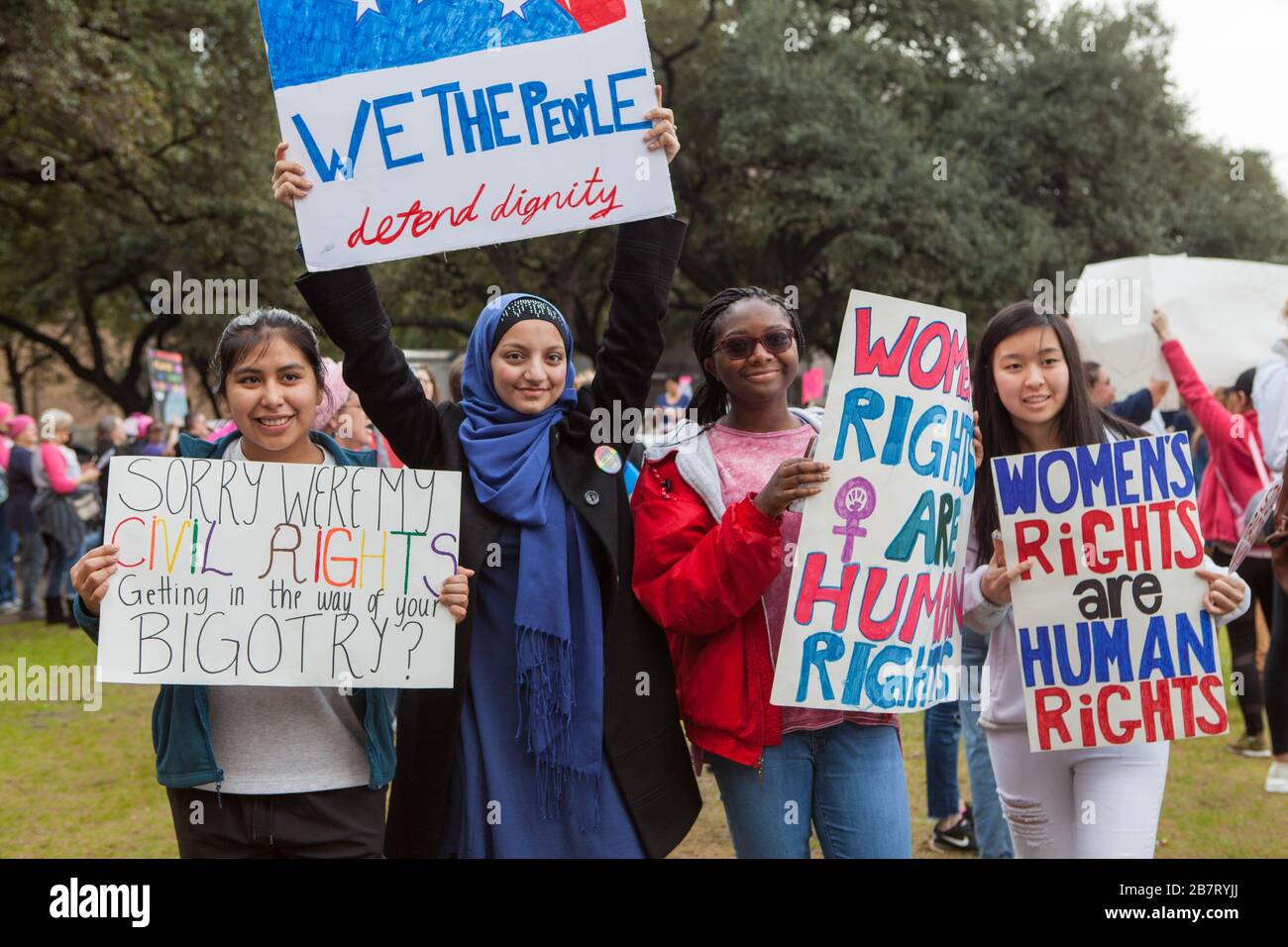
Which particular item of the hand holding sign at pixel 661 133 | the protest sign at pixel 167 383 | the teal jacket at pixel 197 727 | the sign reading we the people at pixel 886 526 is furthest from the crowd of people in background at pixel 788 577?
the protest sign at pixel 167 383

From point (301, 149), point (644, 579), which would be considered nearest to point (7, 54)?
point (301, 149)

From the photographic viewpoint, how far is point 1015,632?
3018 millimetres

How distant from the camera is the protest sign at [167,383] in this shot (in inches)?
624

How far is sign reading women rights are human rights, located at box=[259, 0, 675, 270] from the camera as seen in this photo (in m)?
2.85

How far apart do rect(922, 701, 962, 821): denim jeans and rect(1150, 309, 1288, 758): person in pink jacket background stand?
179 cm

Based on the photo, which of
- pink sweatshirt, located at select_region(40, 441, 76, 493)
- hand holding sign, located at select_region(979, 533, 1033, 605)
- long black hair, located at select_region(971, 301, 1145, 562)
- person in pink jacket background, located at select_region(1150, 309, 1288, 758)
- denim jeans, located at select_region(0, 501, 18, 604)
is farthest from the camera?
denim jeans, located at select_region(0, 501, 18, 604)

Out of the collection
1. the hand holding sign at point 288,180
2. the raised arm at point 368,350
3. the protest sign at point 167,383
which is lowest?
the raised arm at point 368,350

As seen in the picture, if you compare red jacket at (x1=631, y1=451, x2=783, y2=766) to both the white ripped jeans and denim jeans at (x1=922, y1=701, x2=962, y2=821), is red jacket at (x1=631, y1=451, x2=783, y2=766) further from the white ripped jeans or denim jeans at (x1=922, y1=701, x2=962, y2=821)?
denim jeans at (x1=922, y1=701, x2=962, y2=821)

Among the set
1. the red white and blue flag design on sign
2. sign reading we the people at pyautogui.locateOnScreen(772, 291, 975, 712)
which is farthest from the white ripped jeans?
the red white and blue flag design on sign

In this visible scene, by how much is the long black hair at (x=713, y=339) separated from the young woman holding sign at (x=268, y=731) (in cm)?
87

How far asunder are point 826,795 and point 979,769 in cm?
158

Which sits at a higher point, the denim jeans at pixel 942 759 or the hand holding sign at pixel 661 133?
the hand holding sign at pixel 661 133

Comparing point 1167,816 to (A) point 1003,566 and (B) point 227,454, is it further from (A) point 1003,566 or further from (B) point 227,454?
(B) point 227,454

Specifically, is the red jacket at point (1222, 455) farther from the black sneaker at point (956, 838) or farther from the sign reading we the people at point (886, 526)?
the sign reading we the people at point (886, 526)
